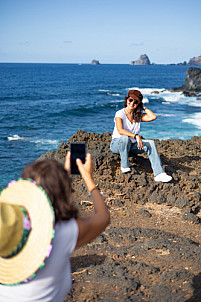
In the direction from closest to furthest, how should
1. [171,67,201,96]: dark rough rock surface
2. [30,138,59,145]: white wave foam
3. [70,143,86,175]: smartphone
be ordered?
[70,143,86,175]: smartphone < [30,138,59,145]: white wave foam < [171,67,201,96]: dark rough rock surface

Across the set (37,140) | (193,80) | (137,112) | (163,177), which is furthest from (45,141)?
(193,80)

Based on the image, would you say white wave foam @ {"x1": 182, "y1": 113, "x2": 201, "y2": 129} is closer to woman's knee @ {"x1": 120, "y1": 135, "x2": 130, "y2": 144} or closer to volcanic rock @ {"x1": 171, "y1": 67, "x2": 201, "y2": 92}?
woman's knee @ {"x1": 120, "y1": 135, "x2": 130, "y2": 144}

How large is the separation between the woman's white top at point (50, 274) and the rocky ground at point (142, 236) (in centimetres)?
156

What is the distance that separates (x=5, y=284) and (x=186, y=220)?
169 inches

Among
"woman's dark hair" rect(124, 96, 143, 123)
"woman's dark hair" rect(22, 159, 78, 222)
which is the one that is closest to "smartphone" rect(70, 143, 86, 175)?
"woman's dark hair" rect(22, 159, 78, 222)

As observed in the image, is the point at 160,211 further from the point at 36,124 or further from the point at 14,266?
the point at 36,124

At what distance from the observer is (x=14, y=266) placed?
1871 millimetres

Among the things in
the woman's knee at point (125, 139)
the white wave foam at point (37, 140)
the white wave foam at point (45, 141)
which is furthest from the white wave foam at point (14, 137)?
the woman's knee at point (125, 139)

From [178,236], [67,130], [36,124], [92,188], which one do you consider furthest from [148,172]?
[36,124]

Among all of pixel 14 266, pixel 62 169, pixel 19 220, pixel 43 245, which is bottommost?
pixel 14 266

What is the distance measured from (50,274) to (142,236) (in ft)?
10.6

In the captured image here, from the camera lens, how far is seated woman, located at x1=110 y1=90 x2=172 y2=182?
662cm

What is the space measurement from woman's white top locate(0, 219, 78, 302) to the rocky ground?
1562 mm

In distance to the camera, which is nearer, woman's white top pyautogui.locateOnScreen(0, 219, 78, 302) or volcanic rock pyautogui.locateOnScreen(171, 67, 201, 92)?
woman's white top pyautogui.locateOnScreen(0, 219, 78, 302)
